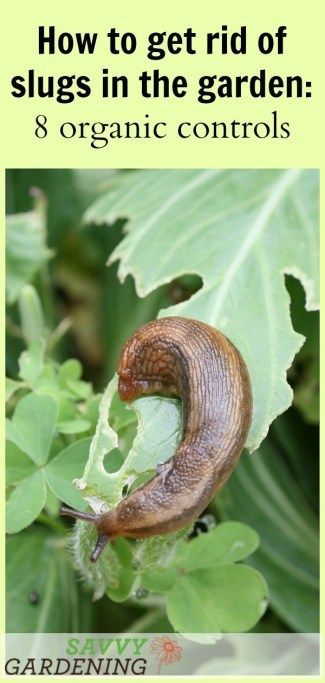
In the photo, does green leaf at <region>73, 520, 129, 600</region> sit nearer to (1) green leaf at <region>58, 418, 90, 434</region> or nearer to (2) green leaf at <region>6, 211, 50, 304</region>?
(1) green leaf at <region>58, 418, 90, 434</region>

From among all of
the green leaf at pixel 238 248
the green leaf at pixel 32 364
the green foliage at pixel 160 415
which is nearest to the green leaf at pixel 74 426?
the green foliage at pixel 160 415

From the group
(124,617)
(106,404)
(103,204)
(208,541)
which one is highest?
(103,204)

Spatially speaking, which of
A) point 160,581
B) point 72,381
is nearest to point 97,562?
point 160,581

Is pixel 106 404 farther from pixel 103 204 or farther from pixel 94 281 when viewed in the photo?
pixel 94 281

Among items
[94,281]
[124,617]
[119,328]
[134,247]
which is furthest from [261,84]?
[124,617]

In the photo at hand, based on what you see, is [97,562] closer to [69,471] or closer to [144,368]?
[69,471]

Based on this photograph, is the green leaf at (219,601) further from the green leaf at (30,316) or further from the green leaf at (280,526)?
the green leaf at (30,316)
